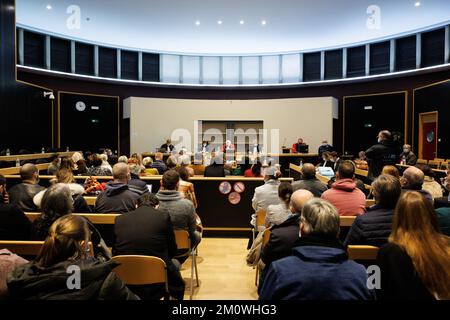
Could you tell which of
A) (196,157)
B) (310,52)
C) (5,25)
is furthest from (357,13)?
(5,25)

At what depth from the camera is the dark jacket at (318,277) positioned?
4.45 feet

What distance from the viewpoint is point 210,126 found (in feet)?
45.5

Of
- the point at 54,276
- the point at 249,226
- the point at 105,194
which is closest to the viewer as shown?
the point at 54,276

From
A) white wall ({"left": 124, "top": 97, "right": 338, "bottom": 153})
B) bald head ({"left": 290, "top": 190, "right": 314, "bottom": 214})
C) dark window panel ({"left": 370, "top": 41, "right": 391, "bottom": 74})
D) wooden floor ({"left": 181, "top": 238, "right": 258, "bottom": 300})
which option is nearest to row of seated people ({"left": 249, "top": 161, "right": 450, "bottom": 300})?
bald head ({"left": 290, "top": 190, "right": 314, "bottom": 214})

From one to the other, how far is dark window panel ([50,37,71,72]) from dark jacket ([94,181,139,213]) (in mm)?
10373

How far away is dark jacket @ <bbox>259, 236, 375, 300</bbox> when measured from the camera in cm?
136

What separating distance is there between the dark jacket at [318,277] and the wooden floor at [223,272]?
200 centimetres

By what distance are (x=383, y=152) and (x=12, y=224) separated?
15.5 ft

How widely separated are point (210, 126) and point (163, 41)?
3675 mm

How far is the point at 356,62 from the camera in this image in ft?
41.8

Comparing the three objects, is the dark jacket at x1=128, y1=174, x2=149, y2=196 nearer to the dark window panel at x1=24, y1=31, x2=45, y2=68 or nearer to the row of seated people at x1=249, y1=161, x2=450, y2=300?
the row of seated people at x1=249, y1=161, x2=450, y2=300

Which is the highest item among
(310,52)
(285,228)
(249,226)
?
(310,52)
